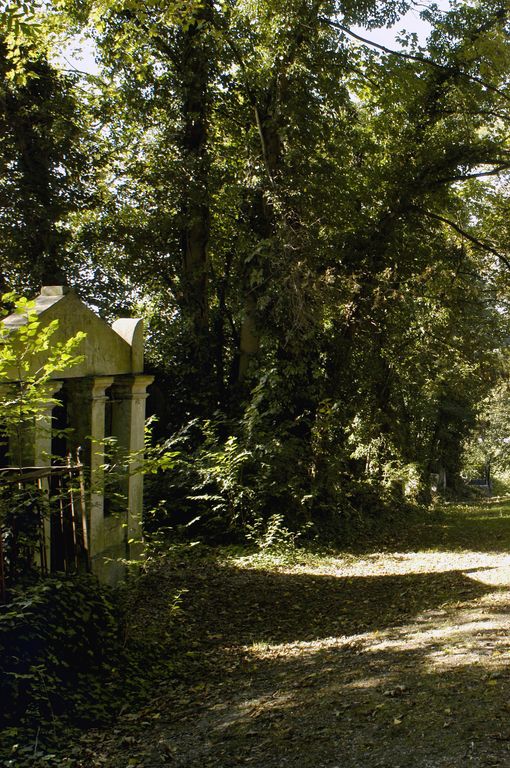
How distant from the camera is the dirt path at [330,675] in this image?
157 inches

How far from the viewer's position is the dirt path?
3.98 metres

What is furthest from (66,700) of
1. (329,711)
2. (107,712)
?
(329,711)

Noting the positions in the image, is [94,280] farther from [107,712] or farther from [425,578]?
[107,712]

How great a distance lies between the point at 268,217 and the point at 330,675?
9.61m

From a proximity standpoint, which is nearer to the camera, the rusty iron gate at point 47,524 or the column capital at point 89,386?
the rusty iron gate at point 47,524

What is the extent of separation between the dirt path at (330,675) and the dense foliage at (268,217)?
3297mm

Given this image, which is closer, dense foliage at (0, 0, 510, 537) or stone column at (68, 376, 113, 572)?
stone column at (68, 376, 113, 572)

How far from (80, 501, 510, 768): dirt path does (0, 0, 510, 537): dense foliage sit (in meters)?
3.30

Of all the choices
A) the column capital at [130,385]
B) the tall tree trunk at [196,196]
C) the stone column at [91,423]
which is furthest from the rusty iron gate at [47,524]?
the tall tree trunk at [196,196]

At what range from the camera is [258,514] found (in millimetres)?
12016

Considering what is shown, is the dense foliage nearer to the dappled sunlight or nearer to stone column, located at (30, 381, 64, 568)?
the dappled sunlight

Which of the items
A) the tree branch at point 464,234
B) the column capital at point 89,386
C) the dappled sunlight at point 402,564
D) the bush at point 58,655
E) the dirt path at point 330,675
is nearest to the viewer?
the dirt path at point 330,675

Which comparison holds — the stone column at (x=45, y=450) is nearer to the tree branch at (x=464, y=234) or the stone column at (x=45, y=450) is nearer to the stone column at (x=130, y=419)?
the stone column at (x=130, y=419)

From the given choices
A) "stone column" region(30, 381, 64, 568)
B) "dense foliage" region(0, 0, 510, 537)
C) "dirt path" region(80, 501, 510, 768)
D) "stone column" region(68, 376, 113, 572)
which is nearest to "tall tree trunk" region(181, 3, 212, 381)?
"dense foliage" region(0, 0, 510, 537)
